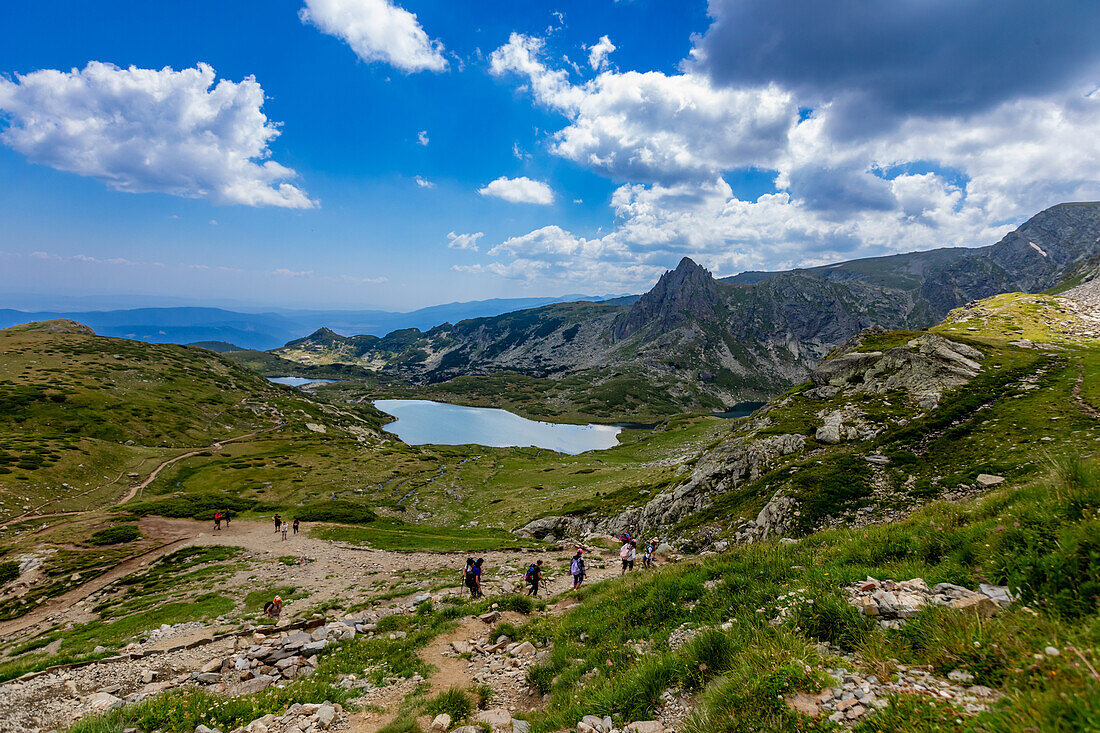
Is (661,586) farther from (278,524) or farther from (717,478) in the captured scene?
(278,524)

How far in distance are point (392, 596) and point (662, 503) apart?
106 ft

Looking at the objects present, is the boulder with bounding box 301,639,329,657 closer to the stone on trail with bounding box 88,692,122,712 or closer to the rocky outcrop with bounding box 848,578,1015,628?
the stone on trail with bounding box 88,692,122,712

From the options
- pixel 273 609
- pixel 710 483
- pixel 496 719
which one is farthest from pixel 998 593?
pixel 710 483

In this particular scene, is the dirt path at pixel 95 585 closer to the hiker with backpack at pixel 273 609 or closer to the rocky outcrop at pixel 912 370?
the hiker with backpack at pixel 273 609

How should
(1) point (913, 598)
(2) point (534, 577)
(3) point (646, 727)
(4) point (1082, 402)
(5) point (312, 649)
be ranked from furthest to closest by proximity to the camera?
(4) point (1082, 402)
(2) point (534, 577)
(5) point (312, 649)
(1) point (913, 598)
(3) point (646, 727)

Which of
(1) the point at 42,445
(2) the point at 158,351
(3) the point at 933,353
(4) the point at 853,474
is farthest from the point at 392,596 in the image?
(2) the point at 158,351

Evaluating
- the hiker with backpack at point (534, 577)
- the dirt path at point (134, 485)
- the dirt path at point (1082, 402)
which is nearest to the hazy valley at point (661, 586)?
the dirt path at point (1082, 402)

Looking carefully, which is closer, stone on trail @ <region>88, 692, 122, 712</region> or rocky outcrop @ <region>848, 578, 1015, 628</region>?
rocky outcrop @ <region>848, 578, 1015, 628</region>

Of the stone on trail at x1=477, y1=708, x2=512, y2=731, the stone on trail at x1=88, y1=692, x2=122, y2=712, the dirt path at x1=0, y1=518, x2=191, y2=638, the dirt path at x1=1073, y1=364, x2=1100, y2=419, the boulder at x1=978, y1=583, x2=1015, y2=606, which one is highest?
the boulder at x1=978, y1=583, x2=1015, y2=606

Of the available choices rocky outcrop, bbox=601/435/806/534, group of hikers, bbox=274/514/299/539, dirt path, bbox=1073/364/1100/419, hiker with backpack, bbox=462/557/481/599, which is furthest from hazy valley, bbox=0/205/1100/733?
hiker with backpack, bbox=462/557/481/599

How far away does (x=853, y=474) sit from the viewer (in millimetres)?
31297

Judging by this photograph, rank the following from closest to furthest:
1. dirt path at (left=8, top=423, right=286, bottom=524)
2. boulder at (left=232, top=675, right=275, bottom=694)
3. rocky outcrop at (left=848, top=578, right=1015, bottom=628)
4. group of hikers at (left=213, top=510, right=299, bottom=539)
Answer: rocky outcrop at (left=848, top=578, right=1015, bottom=628) < boulder at (left=232, top=675, right=275, bottom=694) < group of hikers at (left=213, top=510, right=299, bottom=539) < dirt path at (left=8, top=423, right=286, bottom=524)

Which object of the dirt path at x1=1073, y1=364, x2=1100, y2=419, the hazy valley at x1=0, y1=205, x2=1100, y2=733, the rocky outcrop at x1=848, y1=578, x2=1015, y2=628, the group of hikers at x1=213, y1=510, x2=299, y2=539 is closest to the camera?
the hazy valley at x1=0, y1=205, x2=1100, y2=733

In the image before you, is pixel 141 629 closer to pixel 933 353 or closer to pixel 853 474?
pixel 853 474
